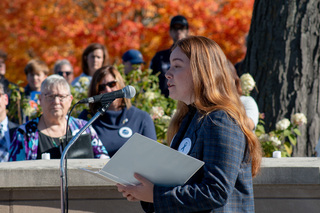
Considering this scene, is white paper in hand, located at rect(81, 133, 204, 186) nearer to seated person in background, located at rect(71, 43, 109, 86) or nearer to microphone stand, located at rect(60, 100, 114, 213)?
microphone stand, located at rect(60, 100, 114, 213)

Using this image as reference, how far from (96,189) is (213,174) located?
4.34 feet

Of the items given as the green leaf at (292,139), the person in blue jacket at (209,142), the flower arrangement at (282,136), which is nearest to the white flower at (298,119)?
the flower arrangement at (282,136)

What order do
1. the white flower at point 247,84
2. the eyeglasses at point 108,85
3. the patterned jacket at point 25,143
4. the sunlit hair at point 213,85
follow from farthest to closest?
the white flower at point 247,84 < the eyeglasses at point 108,85 < the patterned jacket at point 25,143 < the sunlit hair at point 213,85

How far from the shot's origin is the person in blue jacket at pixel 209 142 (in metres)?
2.39

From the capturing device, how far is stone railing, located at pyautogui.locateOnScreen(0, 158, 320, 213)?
10.9 ft

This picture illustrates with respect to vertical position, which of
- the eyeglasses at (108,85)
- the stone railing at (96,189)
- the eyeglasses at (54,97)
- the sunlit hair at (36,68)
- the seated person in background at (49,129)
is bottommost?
the stone railing at (96,189)

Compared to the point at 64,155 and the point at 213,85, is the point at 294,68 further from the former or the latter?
the point at 64,155

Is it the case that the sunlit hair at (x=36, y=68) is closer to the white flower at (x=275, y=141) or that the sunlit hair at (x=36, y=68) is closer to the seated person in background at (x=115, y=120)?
the seated person in background at (x=115, y=120)

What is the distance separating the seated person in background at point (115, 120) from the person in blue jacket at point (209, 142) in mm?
2456

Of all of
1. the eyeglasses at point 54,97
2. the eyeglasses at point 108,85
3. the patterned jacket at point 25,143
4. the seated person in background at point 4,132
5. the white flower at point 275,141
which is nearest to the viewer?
the patterned jacket at point 25,143

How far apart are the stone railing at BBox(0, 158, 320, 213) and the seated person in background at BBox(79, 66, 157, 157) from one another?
5.32 ft

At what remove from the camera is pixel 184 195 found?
2.41m

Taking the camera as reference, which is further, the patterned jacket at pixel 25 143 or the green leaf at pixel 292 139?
the green leaf at pixel 292 139

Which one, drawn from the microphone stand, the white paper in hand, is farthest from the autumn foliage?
the white paper in hand
